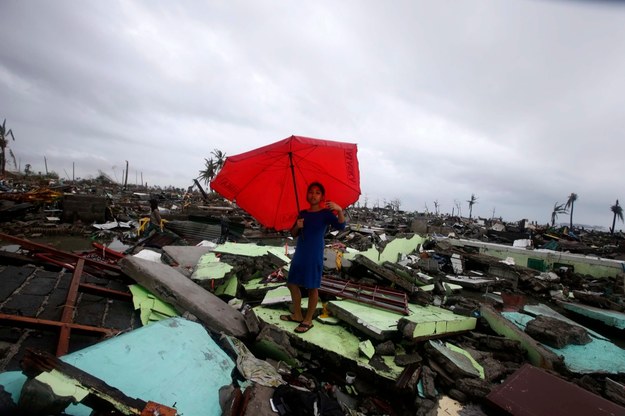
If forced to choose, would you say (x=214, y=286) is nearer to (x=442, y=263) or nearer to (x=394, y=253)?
(x=394, y=253)

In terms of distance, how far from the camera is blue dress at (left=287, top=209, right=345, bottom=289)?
122 inches

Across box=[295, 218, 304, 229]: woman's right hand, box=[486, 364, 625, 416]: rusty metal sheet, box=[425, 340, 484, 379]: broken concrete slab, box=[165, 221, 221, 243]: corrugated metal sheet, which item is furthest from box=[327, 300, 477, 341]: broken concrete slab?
box=[165, 221, 221, 243]: corrugated metal sheet

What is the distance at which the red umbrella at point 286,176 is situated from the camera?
3039 mm

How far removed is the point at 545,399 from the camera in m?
2.24

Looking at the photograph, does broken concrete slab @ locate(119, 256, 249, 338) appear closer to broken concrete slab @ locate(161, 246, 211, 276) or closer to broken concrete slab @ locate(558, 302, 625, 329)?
broken concrete slab @ locate(161, 246, 211, 276)

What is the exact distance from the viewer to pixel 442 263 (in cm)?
886

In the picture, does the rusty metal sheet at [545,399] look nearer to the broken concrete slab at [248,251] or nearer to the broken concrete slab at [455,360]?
the broken concrete slab at [455,360]

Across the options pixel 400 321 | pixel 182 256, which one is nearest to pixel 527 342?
pixel 400 321

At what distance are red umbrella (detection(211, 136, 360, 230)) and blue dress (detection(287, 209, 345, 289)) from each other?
11.5 inches

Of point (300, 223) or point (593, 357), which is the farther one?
point (593, 357)

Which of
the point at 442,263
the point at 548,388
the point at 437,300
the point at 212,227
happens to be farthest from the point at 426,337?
the point at 212,227

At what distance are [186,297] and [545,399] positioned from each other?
3.34 m

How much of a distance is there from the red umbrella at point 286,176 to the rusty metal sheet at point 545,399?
86.3 inches

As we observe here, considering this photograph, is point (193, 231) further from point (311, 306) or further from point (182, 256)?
point (311, 306)
